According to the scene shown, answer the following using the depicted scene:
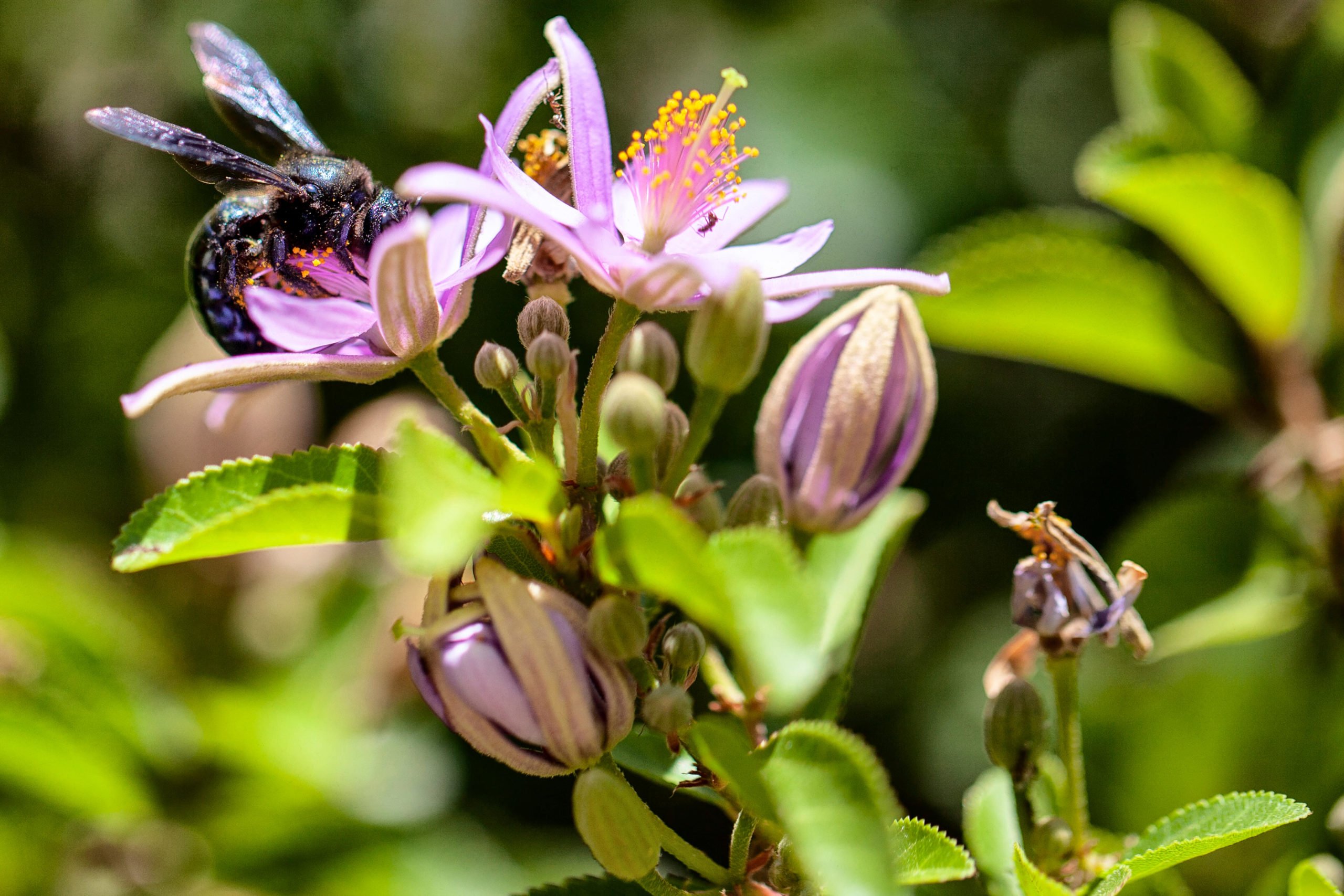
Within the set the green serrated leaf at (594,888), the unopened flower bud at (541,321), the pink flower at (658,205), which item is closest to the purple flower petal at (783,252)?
the pink flower at (658,205)

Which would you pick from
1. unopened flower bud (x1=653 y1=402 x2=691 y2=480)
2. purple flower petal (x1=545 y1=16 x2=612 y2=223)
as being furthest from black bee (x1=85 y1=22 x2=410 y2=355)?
unopened flower bud (x1=653 y1=402 x2=691 y2=480)

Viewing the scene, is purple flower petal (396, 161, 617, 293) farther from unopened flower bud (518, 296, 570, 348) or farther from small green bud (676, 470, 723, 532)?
small green bud (676, 470, 723, 532)

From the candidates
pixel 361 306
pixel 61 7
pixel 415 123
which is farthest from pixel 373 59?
pixel 361 306

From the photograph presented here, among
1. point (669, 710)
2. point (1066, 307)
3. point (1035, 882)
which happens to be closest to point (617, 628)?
point (669, 710)

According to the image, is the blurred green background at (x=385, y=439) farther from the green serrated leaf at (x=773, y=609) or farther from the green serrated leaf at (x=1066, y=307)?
the green serrated leaf at (x=773, y=609)

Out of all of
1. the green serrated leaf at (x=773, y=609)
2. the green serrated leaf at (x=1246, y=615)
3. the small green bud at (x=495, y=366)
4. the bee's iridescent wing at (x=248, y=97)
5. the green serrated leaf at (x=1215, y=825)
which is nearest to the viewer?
the green serrated leaf at (x=773, y=609)

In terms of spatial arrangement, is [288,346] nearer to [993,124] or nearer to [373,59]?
[373,59]
